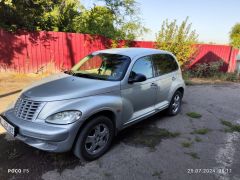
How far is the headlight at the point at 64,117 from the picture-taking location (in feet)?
10.4

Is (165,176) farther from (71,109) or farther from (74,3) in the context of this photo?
(74,3)

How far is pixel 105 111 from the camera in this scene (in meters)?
3.69

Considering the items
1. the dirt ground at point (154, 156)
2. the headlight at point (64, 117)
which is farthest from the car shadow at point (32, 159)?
the headlight at point (64, 117)

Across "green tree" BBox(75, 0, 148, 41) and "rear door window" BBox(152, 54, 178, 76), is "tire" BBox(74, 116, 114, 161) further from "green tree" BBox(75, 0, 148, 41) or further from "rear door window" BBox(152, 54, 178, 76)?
"green tree" BBox(75, 0, 148, 41)

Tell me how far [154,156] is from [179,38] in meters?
9.01

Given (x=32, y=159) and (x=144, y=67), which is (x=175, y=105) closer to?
(x=144, y=67)

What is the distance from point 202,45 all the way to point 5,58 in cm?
1136

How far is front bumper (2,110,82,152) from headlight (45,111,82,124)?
0.19ft

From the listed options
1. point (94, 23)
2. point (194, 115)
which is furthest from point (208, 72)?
point (194, 115)

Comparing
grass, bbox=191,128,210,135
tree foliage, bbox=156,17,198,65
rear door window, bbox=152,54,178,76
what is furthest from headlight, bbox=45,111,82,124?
tree foliage, bbox=156,17,198,65

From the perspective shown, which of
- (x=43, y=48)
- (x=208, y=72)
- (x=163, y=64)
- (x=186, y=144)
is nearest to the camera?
(x=186, y=144)

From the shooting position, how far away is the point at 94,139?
11.9ft

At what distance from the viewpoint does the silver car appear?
3191 mm

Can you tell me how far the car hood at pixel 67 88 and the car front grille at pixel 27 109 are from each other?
3.0 inches
